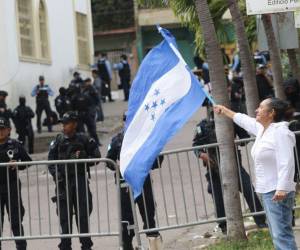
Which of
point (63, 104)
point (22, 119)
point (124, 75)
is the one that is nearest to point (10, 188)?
point (22, 119)

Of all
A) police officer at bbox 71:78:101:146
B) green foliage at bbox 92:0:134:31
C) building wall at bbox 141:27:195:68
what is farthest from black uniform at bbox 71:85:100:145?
building wall at bbox 141:27:195:68

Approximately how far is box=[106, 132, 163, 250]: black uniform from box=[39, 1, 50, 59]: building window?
17.9 meters

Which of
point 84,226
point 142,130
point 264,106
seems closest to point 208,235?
point 84,226

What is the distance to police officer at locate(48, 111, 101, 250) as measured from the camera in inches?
354

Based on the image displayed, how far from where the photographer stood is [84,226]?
902cm

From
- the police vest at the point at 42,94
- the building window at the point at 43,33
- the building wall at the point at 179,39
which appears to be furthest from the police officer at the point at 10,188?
the building wall at the point at 179,39

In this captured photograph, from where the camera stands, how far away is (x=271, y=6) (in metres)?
8.50

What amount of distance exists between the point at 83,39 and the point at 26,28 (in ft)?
19.4

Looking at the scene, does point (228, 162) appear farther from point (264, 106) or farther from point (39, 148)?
point (39, 148)

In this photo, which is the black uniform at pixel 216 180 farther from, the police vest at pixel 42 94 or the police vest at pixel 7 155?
the police vest at pixel 42 94

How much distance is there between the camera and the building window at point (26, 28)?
24.6 m

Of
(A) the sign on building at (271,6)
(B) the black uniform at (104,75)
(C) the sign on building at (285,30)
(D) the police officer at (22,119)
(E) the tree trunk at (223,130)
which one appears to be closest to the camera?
(E) the tree trunk at (223,130)

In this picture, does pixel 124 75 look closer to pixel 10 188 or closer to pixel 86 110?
pixel 86 110

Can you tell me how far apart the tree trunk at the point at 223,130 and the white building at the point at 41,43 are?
15.1 metres
